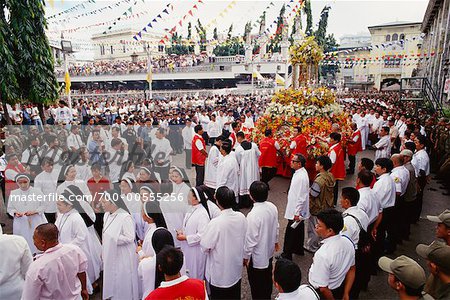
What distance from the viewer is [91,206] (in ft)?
15.1

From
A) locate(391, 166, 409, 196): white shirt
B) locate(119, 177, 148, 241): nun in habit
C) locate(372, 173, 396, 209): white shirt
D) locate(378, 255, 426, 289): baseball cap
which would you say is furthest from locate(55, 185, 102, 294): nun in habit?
locate(391, 166, 409, 196): white shirt

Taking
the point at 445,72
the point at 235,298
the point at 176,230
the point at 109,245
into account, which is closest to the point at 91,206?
the point at 109,245

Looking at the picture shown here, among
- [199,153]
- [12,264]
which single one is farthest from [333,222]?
[199,153]

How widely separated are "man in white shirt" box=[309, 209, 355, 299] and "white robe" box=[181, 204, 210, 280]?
1353mm

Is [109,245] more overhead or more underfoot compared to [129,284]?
more overhead

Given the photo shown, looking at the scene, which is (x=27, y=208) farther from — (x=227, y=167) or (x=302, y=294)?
(x=302, y=294)

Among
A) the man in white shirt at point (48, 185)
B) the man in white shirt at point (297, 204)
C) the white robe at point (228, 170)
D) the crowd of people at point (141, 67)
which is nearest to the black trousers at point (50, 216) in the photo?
the man in white shirt at point (48, 185)

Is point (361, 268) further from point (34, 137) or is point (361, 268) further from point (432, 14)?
point (432, 14)

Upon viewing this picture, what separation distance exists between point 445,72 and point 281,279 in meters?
16.7

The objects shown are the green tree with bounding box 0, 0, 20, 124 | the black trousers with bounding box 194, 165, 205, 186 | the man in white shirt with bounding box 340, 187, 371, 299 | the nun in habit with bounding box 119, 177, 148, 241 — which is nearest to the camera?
the man in white shirt with bounding box 340, 187, 371, 299

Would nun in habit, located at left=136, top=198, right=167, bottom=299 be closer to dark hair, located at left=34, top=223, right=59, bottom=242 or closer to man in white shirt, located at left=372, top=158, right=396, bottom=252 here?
dark hair, located at left=34, top=223, right=59, bottom=242

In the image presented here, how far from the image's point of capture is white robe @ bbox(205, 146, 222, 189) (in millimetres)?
7570

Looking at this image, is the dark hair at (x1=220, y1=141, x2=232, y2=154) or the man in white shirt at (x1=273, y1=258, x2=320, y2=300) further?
the dark hair at (x1=220, y1=141, x2=232, y2=154)

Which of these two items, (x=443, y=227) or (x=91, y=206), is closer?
(x=443, y=227)
